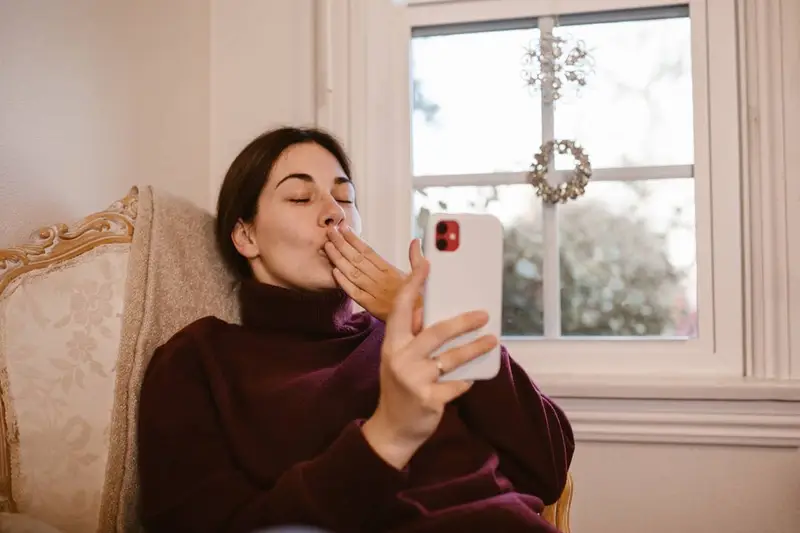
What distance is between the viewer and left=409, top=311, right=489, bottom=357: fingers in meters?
0.71

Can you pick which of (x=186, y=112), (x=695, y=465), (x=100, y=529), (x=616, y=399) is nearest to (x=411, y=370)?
(x=100, y=529)

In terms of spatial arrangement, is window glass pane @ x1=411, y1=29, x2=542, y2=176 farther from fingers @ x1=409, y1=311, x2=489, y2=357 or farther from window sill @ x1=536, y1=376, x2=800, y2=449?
fingers @ x1=409, y1=311, x2=489, y2=357

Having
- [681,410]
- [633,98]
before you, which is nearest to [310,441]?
[681,410]

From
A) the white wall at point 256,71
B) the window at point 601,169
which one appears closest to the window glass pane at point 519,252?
the window at point 601,169

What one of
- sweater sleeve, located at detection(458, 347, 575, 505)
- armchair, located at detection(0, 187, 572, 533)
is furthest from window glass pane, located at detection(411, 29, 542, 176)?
armchair, located at detection(0, 187, 572, 533)

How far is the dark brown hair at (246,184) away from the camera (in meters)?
1.10

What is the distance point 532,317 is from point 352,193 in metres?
0.68

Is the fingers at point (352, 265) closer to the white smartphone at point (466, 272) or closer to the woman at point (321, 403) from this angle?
the woman at point (321, 403)

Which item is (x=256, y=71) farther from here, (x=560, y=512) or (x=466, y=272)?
(x=560, y=512)

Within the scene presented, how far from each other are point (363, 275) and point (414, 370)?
31cm

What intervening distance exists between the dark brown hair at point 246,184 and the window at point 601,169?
1.74 ft

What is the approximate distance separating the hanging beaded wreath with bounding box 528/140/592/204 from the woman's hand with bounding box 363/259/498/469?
898 millimetres

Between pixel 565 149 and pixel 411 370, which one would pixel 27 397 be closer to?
pixel 411 370

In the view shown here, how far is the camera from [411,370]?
0.70 meters
